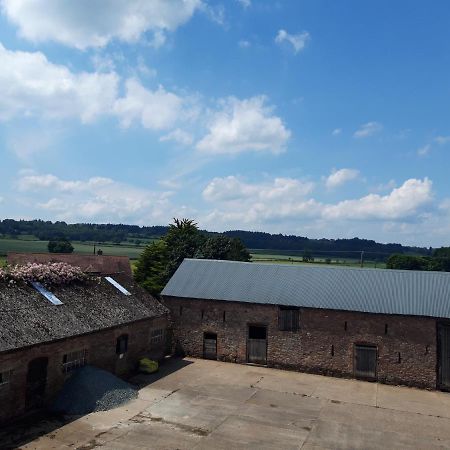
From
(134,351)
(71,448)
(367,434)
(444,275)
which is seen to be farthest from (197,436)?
(444,275)

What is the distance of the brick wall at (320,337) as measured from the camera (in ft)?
87.7

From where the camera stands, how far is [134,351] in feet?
88.7

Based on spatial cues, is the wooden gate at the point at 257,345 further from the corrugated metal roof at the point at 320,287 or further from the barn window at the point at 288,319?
the corrugated metal roof at the point at 320,287

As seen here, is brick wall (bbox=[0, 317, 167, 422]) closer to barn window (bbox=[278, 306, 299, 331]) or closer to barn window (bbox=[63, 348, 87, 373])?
barn window (bbox=[63, 348, 87, 373])

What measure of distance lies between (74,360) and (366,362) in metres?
17.2

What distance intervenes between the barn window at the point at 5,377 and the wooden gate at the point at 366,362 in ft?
64.1

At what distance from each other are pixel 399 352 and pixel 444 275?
244 inches

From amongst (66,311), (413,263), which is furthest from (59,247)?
(66,311)

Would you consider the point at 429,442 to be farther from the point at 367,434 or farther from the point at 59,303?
the point at 59,303

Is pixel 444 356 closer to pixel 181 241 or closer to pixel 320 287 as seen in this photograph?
pixel 320 287

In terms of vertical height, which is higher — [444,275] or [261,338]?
[444,275]

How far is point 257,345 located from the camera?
3025cm

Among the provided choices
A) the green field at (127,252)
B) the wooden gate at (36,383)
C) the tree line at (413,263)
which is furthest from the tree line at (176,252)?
the tree line at (413,263)

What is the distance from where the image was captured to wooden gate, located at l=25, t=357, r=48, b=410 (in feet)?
63.8
